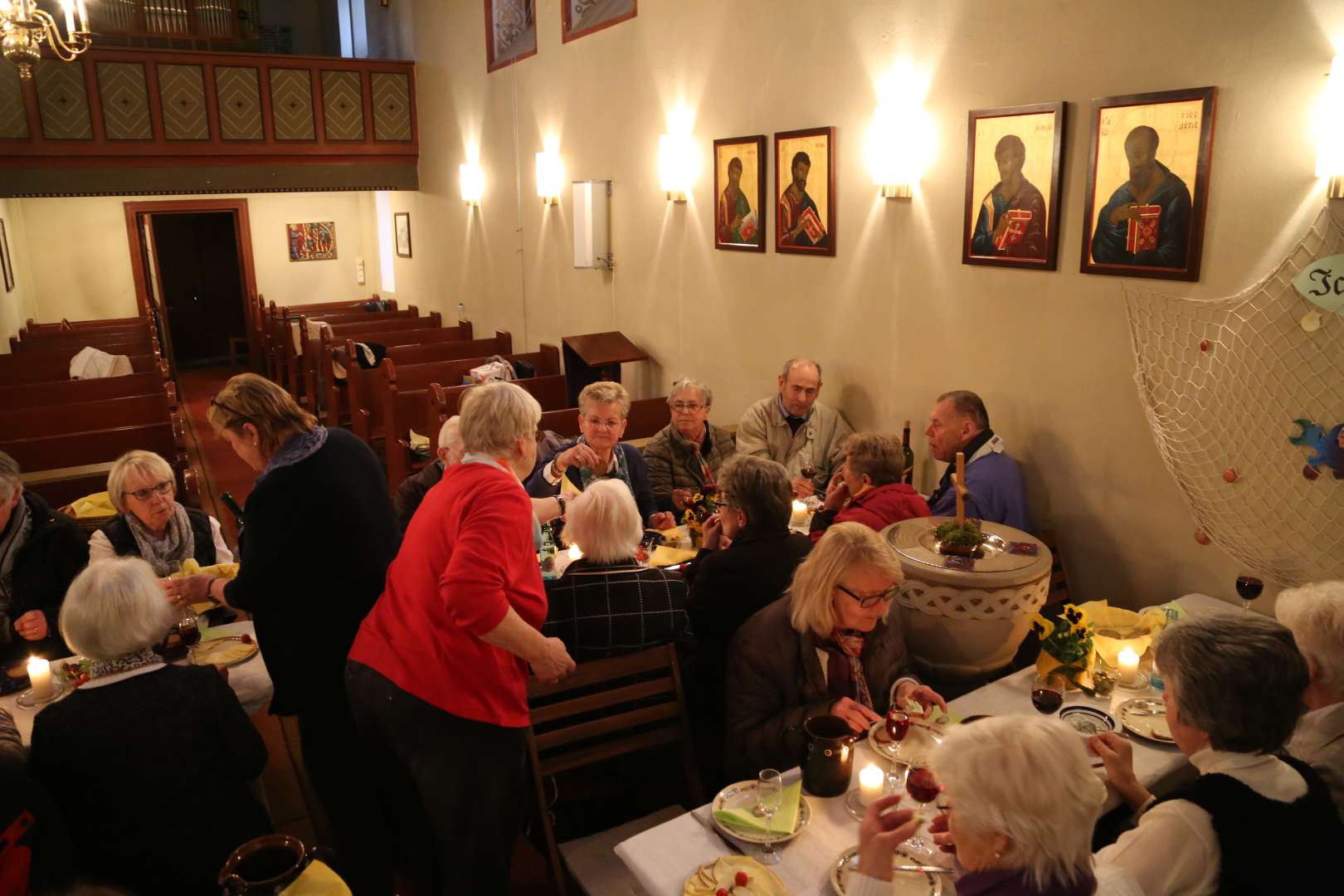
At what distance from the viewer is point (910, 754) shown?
7.51ft

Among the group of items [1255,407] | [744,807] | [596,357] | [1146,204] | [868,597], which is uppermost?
[1146,204]

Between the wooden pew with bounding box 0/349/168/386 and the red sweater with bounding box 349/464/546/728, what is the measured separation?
6188 mm

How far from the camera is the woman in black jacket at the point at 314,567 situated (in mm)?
2520

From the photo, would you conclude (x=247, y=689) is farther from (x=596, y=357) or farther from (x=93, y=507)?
(x=596, y=357)

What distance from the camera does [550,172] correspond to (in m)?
8.31

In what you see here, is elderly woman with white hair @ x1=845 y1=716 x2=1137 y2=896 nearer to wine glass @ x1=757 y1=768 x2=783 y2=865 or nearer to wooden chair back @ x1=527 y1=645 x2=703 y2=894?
wine glass @ x1=757 y1=768 x2=783 y2=865

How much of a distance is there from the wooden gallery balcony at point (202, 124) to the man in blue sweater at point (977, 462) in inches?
340

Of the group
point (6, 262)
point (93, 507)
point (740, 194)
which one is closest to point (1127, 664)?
point (740, 194)

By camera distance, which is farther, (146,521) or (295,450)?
(146,521)

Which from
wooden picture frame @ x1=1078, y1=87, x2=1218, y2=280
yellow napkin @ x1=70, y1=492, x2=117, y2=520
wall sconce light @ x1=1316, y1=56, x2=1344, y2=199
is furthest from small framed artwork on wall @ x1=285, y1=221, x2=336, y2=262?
wall sconce light @ x1=1316, y1=56, x2=1344, y2=199

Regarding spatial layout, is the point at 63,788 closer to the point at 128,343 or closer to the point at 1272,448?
the point at 1272,448

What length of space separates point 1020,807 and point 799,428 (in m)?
3.62

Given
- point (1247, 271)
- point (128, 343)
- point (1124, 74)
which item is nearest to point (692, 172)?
point (1124, 74)

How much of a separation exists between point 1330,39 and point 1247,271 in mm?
730
